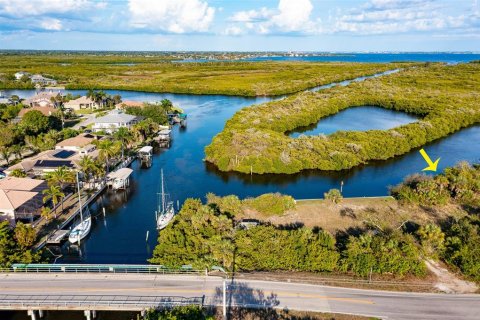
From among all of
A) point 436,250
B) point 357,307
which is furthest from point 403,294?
point 436,250

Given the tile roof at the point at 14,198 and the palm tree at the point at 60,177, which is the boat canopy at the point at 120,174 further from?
the tile roof at the point at 14,198

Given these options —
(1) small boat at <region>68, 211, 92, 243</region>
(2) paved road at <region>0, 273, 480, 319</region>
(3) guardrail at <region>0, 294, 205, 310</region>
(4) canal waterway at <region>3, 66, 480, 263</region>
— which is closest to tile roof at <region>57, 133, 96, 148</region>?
(4) canal waterway at <region>3, 66, 480, 263</region>

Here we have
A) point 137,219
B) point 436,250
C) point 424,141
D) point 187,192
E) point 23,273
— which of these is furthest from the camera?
point 424,141

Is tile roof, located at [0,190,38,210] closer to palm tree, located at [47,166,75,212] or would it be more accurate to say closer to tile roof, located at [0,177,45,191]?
tile roof, located at [0,177,45,191]

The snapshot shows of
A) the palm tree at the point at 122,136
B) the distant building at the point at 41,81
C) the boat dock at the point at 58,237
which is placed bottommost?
the boat dock at the point at 58,237

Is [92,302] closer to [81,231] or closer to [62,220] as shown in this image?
[81,231]

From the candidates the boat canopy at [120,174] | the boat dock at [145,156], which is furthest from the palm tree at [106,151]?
the boat dock at [145,156]

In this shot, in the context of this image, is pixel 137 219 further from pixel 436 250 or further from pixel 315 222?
pixel 436 250
